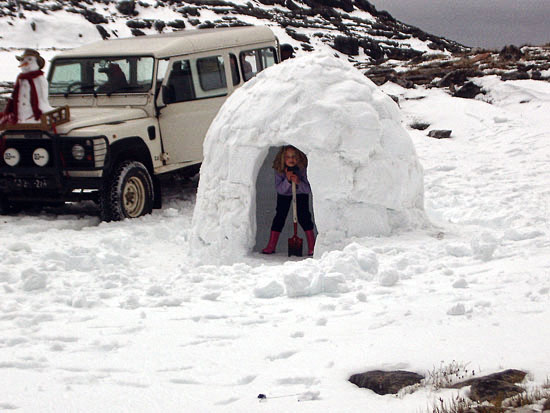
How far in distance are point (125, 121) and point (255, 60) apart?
2463mm

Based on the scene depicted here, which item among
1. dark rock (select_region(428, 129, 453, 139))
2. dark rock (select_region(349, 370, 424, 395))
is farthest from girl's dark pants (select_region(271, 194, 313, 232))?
dark rock (select_region(428, 129, 453, 139))

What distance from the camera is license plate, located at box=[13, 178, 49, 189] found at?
8781 mm

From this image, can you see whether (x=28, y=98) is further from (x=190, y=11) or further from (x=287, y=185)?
(x=190, y=11)

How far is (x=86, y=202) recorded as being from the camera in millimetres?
10711

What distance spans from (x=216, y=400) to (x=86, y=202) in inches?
301

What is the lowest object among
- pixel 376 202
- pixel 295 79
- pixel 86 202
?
pixel 86 202

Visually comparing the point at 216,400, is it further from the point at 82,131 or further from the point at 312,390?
the point at 82,131

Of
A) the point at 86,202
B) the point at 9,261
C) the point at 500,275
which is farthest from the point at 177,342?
the point at 86,202

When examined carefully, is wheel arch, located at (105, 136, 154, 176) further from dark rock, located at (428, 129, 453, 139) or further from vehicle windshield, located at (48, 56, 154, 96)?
dark rock, located at (428, 129, 453, 139)

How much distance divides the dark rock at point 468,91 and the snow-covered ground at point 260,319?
1138 cm

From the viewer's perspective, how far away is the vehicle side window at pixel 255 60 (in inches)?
407

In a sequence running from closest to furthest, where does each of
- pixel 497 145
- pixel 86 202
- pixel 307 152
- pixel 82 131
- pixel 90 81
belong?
pixel 307 152
pixel 82 131
pixel 90 81
pixel 86 202
pixel 497 145

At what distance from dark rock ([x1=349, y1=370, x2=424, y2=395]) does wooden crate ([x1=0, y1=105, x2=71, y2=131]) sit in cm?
604

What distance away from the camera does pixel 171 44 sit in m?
9.49
